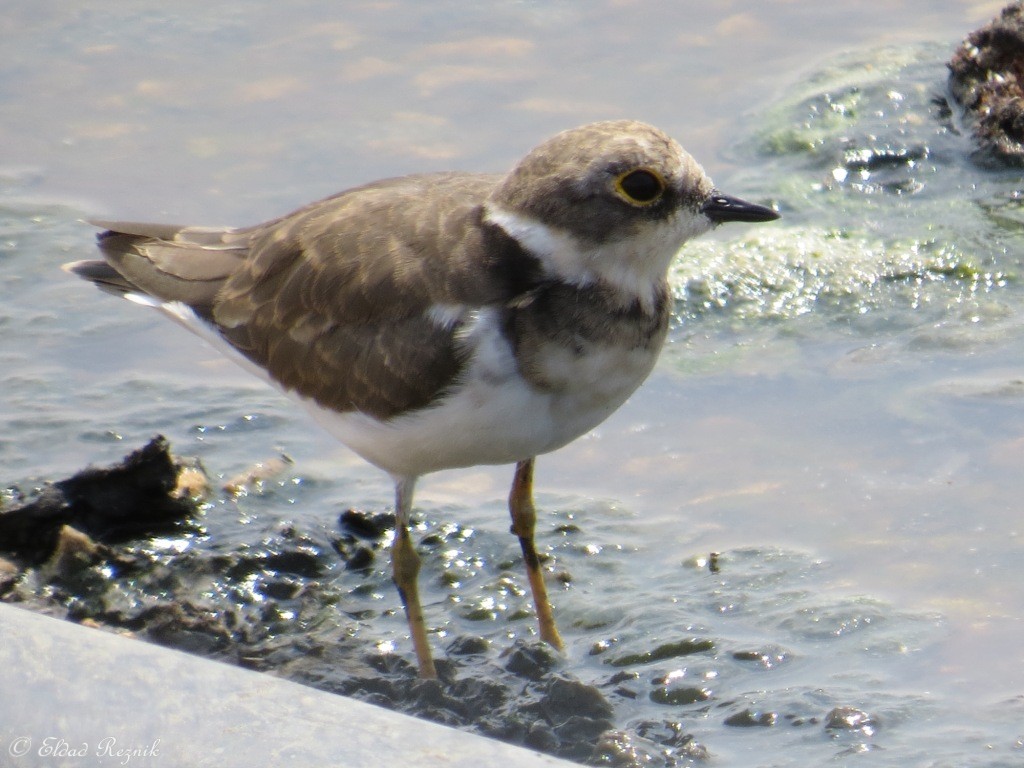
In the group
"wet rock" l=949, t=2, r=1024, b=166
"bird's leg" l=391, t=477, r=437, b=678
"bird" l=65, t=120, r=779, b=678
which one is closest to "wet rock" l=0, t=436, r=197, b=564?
"bird" l=65, t=120, r=779, b=678

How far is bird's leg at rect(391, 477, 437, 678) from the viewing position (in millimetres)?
5277

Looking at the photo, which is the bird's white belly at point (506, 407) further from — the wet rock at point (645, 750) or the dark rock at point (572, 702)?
the wet rock at point (645, 750)

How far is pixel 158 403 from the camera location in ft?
23.1

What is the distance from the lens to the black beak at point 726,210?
4.78 m

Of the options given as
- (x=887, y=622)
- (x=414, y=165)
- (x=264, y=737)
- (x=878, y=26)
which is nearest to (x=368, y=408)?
(x=887, y=622)

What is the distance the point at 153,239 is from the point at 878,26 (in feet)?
19.1

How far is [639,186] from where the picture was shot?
4.62m

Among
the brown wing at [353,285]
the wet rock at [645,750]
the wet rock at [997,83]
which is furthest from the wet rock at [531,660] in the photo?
the wet rock at [997,83]

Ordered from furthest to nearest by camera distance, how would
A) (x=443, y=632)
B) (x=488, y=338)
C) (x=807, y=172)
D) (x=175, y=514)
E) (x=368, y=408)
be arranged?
1. (x=807, y=172)
2. (x=175, y=514)
3. (x=443, y=632)
4. (x=368, y=408)
5. (x=488, y=338)

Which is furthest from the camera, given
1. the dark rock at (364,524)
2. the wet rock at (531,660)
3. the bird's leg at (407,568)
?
the dark rock at (364,524)

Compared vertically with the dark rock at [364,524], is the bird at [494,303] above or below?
above

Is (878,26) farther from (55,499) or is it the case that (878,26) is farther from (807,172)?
(55,499)

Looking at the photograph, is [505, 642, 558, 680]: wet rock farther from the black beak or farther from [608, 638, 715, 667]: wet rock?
the black beak

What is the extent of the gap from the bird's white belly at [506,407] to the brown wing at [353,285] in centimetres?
7
